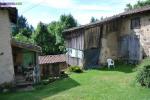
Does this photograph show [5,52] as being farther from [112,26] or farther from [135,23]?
[135,23]

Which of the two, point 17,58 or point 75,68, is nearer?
point 17,58

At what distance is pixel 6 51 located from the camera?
23406mm

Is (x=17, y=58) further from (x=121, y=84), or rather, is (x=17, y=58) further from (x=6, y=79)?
(x=121, y=84)

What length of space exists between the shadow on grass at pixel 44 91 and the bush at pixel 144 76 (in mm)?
4678

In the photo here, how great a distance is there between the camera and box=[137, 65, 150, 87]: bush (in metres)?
18.8

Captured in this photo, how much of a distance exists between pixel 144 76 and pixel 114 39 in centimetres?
1281

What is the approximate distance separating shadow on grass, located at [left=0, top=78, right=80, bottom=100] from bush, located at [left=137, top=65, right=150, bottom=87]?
4.68 m

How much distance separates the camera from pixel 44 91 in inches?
830

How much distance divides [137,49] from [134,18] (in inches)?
118

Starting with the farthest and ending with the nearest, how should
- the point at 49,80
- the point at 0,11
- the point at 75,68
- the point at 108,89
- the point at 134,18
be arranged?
the point at 134,18
the point at 75,68
the point at 49,80
the point at 0,11
the point at 108,89

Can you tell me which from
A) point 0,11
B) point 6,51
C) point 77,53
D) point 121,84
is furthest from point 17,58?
point 121,84

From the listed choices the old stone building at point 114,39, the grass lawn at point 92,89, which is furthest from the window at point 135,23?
the grass lawn at point 92,89

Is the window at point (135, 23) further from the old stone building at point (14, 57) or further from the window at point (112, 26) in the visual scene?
the old stone building at point (14, 57)

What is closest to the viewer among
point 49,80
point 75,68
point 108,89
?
point 108,89
